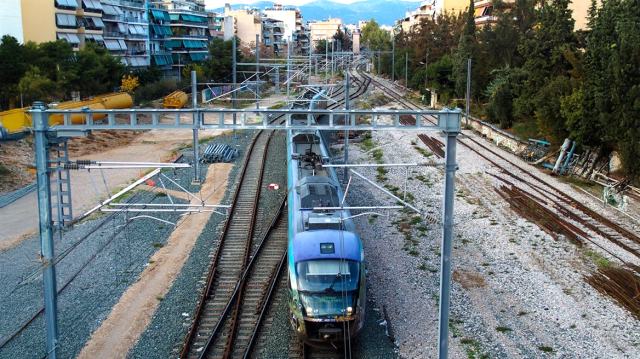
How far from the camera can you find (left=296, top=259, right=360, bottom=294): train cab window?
11031mm

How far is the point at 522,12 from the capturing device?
40281 mm

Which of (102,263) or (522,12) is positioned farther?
(522,12)

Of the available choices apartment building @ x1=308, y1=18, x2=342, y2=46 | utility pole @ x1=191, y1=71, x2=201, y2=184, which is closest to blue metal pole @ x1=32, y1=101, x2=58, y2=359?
utility pole @ x1=191, y1=71, x2=201, y2=184

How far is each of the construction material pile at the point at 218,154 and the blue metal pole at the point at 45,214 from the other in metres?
17.4

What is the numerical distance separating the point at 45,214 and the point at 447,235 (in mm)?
6551

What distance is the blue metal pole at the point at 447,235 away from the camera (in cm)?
944

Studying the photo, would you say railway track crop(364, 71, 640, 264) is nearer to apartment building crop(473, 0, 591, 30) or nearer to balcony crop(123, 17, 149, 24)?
apartment building crop(473, 0, 591, 30)

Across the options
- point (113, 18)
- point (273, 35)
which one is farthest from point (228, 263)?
point (273, 35)

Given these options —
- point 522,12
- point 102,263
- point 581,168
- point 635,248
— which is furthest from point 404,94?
point 102,263

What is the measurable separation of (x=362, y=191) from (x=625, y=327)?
1161cm

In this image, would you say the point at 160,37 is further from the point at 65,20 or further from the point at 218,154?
the point at 218,154

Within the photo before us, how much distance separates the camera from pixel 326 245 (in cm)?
1147

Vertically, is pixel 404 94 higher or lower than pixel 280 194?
higher

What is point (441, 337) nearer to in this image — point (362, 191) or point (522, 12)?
point (362, 191)
